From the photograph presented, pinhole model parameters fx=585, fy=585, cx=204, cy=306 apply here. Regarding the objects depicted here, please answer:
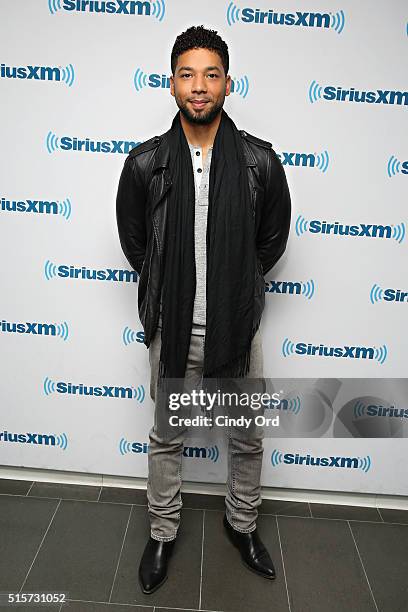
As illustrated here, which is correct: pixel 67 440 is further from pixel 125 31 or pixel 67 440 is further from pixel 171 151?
pixel 125 31

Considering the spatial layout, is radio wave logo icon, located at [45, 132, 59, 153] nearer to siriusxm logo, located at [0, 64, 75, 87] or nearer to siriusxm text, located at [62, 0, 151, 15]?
siriusxm logo, located at [0, 64, 75, 87]

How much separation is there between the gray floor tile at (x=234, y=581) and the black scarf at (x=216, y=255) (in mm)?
810

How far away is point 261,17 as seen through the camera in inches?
80.3

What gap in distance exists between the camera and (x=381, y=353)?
2414 millimetres

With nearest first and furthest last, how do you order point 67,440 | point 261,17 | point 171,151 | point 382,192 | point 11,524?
1. point 171,151
2. point 261,17
3. point 382,192
4. point 11,524
5. point 67,440

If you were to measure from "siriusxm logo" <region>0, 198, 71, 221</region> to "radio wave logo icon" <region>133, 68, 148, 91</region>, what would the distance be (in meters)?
0.51

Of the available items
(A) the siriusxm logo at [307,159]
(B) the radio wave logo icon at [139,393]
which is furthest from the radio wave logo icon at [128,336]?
(A) the siriusxm logo at [307,159]

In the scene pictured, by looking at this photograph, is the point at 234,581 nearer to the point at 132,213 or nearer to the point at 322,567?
the point at 322,567

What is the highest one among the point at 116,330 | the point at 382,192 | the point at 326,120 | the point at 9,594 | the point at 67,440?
the point at 326,120

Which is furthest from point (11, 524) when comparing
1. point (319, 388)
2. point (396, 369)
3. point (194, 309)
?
point (396, 369)

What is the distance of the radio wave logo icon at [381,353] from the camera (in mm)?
2406

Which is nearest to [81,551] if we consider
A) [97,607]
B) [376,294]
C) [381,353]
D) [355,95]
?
[97,607]

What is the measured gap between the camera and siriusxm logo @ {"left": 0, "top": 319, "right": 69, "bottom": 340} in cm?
246

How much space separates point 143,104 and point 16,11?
1.82ft
